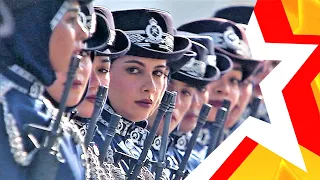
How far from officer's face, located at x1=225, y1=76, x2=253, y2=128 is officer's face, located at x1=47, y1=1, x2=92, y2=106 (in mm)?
695

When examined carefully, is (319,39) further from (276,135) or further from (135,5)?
(135,5)

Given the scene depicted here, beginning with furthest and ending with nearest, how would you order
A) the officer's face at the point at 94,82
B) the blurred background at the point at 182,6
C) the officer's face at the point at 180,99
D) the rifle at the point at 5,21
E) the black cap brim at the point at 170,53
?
the officer's face at the point at 180,99, the black cap brim at the point at 170,53, the blurred background at the point at 182,6, the officer's face at the point at 94,82, the rifle at the point at 5,21

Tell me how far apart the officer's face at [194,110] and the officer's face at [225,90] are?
21mm

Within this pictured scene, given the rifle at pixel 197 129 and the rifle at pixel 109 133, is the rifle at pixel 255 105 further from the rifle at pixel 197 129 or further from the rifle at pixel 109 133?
the rifle at pixel 109 133

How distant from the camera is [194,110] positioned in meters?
3.45

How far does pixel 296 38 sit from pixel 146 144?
64cm

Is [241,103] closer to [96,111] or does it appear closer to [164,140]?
[164,140]

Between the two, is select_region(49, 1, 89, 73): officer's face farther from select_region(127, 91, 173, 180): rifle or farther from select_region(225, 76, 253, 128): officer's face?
select_region(225, 76, 253, 128): officer's face

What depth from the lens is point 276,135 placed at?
11.3 ft

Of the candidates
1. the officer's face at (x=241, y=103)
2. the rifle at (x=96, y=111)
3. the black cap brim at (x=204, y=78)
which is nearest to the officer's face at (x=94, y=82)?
the rifle at (x=96, y=111)

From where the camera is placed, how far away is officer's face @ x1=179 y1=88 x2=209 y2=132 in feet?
11.3

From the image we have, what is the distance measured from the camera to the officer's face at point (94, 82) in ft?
9.94

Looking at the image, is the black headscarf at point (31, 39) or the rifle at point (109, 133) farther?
the rifle at point (109, 133)

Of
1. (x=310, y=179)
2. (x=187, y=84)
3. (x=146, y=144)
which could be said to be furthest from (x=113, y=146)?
(x=310, y=179)
